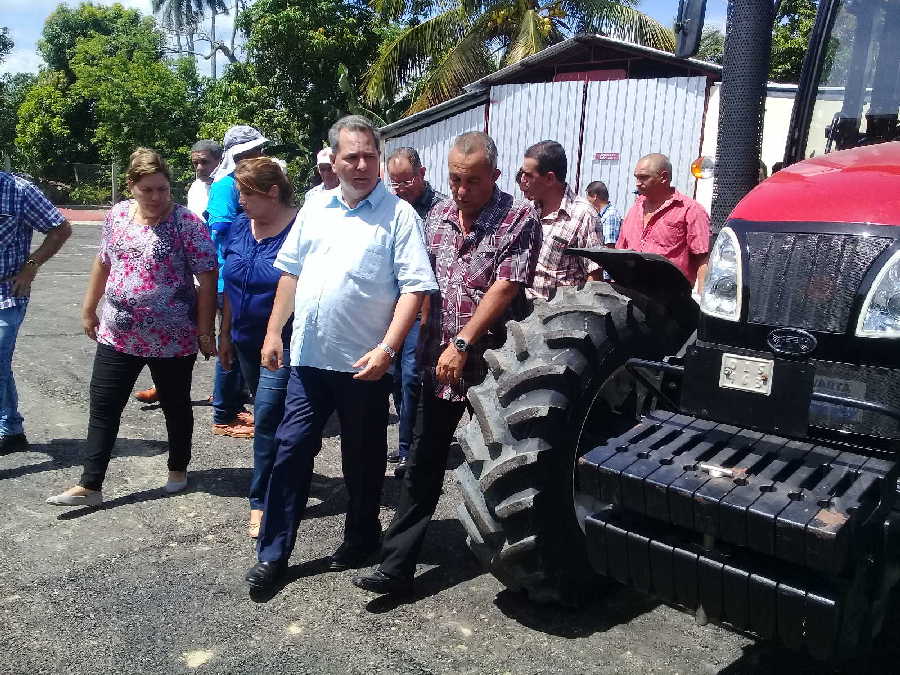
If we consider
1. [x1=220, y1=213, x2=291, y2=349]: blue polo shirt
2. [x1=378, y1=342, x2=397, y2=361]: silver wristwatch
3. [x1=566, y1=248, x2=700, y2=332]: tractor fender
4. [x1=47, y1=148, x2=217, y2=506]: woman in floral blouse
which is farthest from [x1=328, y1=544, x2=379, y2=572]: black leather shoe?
[x1=566, y1=248, x2=700, y2=332]: tractor fender

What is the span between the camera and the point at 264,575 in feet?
11.6

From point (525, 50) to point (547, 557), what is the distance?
16650 mm

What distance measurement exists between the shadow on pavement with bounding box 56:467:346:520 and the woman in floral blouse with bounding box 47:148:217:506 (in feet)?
0.29

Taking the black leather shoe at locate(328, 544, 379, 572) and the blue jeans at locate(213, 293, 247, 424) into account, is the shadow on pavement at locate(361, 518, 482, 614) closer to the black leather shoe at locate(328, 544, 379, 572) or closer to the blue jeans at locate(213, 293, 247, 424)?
the black leather shoe at locate(328, 544, 379, 572)

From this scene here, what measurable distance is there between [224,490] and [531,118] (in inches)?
430

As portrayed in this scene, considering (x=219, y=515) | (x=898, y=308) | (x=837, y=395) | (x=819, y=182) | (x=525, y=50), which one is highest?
(x=525, y=50)

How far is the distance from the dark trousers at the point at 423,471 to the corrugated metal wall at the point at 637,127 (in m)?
9.61

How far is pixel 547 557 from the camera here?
314 cm

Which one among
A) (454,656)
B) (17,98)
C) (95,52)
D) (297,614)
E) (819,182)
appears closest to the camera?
(819,182)

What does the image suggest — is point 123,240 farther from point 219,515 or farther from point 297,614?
point 297,614

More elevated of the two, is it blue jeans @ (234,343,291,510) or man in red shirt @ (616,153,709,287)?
man in red shirt @ (616,153,709,287)

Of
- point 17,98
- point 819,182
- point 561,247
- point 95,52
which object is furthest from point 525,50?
point 17,98

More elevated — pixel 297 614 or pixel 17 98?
pixel 17 98

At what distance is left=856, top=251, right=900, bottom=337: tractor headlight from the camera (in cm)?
237
